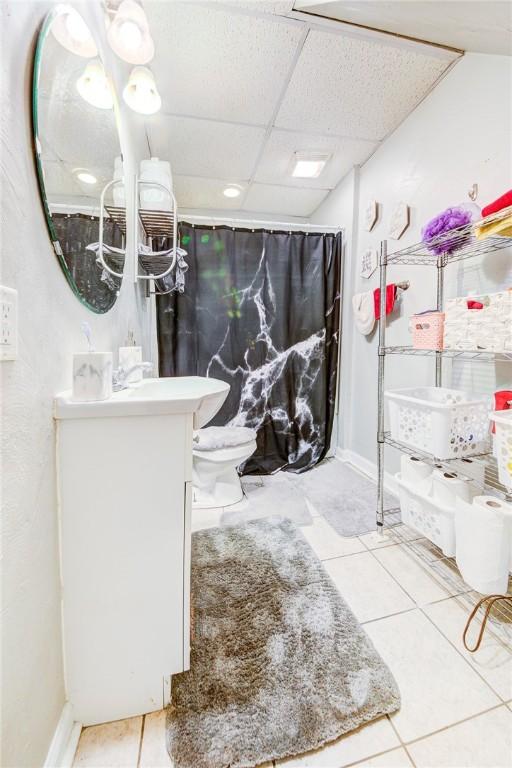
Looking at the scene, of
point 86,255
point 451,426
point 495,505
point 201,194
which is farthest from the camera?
point 201,194

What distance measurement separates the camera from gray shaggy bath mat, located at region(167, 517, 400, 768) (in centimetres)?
79

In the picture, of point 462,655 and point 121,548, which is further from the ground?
point 121,548

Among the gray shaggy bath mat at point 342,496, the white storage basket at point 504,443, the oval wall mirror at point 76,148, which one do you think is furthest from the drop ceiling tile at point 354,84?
the gray shaggy bath mat at point 342,496

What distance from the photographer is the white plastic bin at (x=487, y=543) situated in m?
1.06

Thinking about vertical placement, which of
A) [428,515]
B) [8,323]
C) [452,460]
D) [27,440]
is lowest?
[428,515]

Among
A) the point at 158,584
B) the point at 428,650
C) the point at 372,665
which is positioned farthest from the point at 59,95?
the point at 428,650

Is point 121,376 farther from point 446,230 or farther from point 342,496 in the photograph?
point 342,496

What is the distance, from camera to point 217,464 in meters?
1.89

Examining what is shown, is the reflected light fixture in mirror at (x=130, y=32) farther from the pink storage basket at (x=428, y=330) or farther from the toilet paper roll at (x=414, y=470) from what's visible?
the toilet paper roll at (x=414, y=470)

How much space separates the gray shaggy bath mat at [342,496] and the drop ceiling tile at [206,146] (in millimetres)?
2400

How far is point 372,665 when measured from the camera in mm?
973

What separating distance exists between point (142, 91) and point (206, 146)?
2.90 feet

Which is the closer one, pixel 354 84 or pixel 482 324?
pixel 482 324

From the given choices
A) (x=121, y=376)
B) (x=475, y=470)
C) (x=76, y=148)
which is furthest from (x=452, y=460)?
(x=76, y=148)
